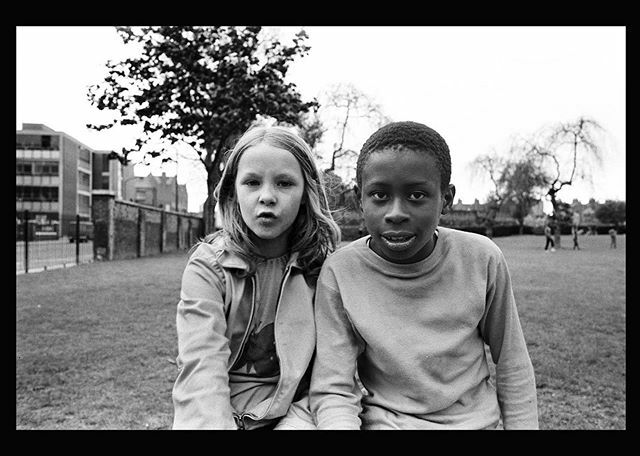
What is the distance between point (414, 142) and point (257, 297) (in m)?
0.74

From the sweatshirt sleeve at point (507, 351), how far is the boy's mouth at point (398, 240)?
1.10 feet

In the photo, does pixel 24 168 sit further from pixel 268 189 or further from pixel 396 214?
pixel 396 214

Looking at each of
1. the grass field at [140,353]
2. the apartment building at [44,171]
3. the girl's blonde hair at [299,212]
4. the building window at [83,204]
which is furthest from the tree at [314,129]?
the building window at [83,204]

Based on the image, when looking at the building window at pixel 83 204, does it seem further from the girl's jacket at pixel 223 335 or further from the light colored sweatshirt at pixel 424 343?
the light colored sweatshirt at pixel 424 343

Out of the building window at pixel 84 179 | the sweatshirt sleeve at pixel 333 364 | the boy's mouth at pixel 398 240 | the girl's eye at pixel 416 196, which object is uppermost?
the building window at pixel 84 179

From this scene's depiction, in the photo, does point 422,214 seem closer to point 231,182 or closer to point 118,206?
point 231,182

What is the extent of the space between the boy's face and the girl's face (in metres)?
0.28

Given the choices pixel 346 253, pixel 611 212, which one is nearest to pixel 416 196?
pixel 346 253

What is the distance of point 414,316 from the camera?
1759 millimetres

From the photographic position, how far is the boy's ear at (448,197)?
1799 mm

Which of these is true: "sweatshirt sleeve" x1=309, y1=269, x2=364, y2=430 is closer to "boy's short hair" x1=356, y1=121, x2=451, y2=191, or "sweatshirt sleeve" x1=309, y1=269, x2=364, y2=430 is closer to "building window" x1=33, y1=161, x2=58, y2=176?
"boy's short hair" x1=356, y1=121, x2=451, y2=191

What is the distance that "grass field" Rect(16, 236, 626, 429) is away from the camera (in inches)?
160
